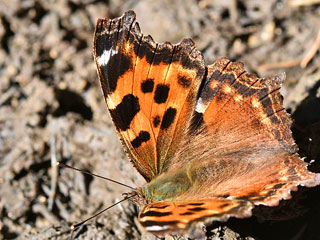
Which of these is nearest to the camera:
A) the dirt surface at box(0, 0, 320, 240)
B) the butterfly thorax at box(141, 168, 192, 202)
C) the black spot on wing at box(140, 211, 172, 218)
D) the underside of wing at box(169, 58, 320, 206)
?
the black spot on wing at box(140, 211, 172, 218)

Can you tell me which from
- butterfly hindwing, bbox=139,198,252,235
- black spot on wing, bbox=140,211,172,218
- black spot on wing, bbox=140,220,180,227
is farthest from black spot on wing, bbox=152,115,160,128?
black spot on wing, bbox=140,220,180,227

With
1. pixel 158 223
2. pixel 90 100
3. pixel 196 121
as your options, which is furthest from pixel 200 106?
pixel 90 100

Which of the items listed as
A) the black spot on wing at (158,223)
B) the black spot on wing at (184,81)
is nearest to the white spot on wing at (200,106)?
the black spot on wing at (184,81)

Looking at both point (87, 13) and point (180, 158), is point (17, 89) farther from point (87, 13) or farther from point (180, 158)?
point (180, 158)

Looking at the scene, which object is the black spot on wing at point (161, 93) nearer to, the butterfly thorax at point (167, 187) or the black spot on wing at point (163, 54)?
the black spot on wing at point (163, 54)

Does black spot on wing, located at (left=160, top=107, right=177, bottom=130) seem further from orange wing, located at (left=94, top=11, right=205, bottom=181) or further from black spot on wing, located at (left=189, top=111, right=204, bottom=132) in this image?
black spot on wing, located at (left=189, top=111, right=204, bottom=132)

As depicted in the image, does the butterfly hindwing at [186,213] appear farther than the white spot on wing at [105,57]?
No
